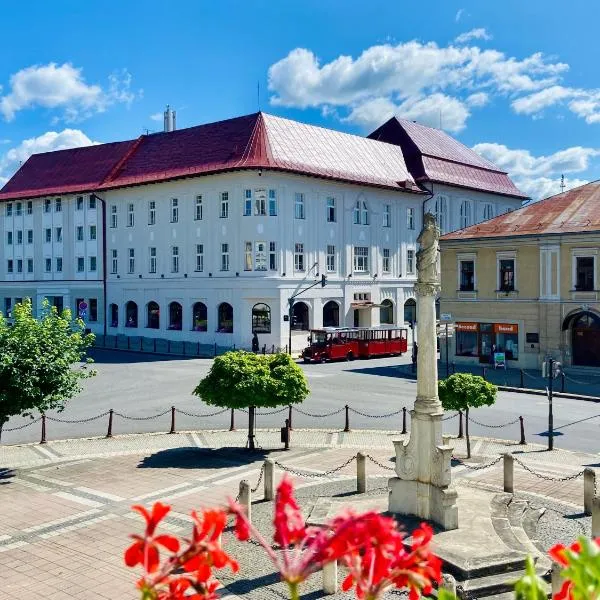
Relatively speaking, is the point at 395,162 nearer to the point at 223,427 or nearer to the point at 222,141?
the point at 222,141

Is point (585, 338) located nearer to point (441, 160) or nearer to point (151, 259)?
point (441, 160)

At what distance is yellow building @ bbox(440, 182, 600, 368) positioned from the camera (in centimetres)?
3278

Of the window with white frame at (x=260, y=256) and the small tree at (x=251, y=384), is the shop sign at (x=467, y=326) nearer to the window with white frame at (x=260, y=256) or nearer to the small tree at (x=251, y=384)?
the window with white frame at (x=260, y=256)

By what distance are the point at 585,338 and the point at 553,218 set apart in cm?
619

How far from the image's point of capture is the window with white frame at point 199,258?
154ft

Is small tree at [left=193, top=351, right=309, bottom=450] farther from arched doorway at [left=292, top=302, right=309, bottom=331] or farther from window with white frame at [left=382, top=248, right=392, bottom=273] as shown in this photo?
window with white frame at [left=382, top=248, right=392, bottom=273]

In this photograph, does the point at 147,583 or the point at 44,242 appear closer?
the point at 147,583

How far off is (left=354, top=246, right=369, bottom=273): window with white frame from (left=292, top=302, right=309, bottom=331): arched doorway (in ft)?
19.8

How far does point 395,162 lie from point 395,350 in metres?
19.6

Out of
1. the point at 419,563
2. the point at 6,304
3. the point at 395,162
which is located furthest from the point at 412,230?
the point at 419,563

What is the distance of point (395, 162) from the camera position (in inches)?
2202

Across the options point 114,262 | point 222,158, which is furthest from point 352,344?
point 114,262

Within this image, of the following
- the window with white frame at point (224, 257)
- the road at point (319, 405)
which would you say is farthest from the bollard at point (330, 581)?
the window with white frame at point (224, 257)

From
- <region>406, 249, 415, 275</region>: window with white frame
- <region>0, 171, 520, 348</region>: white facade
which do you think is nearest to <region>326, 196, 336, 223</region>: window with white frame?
<region>0, 171, 520, 348</region>: white facade
